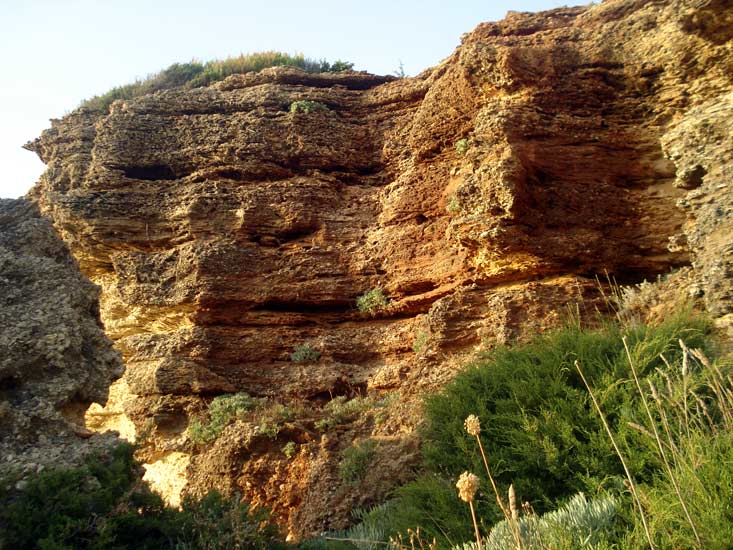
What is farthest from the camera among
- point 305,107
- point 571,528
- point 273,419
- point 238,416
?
point 305,107

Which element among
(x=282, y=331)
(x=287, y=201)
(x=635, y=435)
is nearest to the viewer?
(x=635, y=435)

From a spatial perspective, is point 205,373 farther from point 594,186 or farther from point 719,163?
point 719,163

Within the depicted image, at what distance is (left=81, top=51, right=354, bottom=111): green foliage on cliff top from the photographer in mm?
19016

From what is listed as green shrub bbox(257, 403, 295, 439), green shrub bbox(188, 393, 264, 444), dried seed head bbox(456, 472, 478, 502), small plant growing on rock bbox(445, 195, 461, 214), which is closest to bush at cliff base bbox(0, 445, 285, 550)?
dried seed head bbox(456, 472, 478, 502)

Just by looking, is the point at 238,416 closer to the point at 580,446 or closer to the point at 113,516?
the point at 113,516

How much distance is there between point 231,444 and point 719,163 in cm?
909

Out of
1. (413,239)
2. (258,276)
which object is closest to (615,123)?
(413,239)

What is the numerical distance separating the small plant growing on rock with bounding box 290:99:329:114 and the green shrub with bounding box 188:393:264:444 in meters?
7.45

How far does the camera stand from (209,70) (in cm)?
1950

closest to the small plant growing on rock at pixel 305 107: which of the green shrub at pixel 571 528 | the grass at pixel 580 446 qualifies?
the grass at pixel 580 446

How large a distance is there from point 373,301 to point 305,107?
5.68 m

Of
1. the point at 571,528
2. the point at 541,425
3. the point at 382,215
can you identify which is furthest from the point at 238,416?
the point at 571,528

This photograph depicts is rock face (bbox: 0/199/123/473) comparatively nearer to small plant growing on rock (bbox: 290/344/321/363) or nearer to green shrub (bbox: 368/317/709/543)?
green shrub (bbox: 368/317/709/543)

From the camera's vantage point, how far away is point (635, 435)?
228 inches
